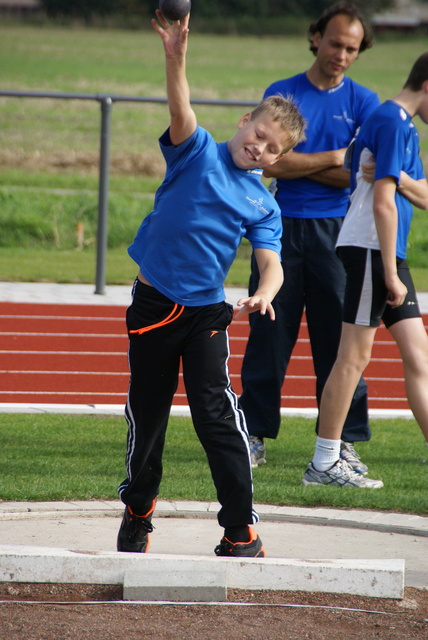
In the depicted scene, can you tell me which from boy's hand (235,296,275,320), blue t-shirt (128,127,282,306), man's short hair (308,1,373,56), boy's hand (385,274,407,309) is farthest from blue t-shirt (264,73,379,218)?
boy's hand (235,296,275,320)

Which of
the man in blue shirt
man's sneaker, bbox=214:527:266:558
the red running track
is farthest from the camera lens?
the red running track

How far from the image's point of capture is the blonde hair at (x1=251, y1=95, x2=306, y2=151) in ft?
11.9

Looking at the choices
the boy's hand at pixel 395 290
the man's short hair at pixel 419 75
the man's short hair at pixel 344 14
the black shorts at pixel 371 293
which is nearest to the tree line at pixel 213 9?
the man's short hair at pixel 344 14

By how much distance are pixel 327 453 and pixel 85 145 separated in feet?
59.5

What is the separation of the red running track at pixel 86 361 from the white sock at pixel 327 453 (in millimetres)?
2160

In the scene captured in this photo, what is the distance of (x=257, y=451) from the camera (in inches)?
218

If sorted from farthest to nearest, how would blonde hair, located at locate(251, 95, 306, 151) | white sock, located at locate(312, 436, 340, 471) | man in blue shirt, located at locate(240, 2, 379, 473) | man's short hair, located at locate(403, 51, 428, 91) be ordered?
man in blue shirt, located at locate(240, 2, 379, 473)
white sock, located at locate(312, 436, 340, 471)
man's short hair, located at locate(403, 51, 428, 91)
blonde hair, located at locate(251, 95, 306, 151)

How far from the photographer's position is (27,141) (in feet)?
69.8

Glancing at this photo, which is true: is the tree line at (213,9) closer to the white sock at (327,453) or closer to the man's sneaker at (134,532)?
the white sock at (327,453)

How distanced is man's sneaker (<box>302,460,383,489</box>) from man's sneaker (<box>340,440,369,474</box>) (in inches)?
5.2

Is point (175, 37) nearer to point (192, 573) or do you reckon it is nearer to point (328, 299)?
point (192, 573)

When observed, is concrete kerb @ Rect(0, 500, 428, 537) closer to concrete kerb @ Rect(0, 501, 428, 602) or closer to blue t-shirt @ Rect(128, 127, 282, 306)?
concrete kerb @ Rect(0, 501, 428, 602)

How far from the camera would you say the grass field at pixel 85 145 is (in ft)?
47.0

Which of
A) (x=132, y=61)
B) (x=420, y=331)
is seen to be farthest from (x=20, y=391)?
(x=132, y=61)
